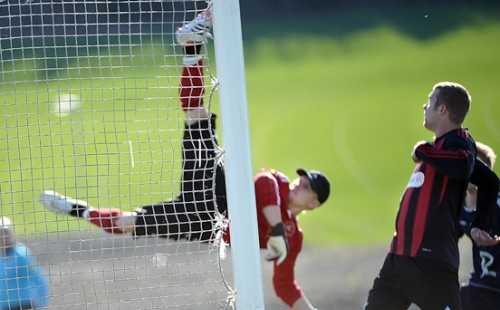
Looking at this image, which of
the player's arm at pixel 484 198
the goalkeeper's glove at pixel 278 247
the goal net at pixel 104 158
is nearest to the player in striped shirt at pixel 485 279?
the player's arm at pixel 484 198

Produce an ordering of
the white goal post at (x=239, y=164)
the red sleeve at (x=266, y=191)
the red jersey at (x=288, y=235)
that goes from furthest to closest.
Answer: the red jersey at (x=288, y=235), the red sleeve at (x=266, y=191), the white goal post at (x=239, y=164)

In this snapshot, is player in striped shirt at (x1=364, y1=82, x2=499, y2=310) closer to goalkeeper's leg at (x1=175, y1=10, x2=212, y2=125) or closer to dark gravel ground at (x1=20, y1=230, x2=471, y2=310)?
goalkeeper's leg at (x1=175, y1=10, x2=212, y2=125)

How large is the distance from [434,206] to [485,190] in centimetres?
36

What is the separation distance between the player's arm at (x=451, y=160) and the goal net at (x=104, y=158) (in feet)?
3.59

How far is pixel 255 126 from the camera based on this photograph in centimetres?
1039

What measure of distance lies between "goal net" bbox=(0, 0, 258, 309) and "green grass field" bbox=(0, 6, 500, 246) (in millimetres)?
181

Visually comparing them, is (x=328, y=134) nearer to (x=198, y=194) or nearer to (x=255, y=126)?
(x=255, y=126)

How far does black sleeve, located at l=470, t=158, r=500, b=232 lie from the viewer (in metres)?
3.83

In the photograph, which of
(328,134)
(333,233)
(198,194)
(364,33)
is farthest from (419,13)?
(198,194)

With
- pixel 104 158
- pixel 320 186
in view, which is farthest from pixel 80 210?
pixel 104 158

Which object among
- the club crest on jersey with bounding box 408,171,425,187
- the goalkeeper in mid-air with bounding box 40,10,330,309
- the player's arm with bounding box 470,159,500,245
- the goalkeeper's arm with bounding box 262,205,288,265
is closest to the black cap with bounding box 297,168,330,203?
the goalkeeper in mid-air with bounding box 40,10,330,309

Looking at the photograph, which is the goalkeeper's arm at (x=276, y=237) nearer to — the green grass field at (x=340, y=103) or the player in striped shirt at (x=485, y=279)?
the player in striped shirt at (x=485, y=279)

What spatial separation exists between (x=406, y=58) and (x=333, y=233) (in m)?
3.55

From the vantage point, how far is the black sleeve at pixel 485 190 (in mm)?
3826
